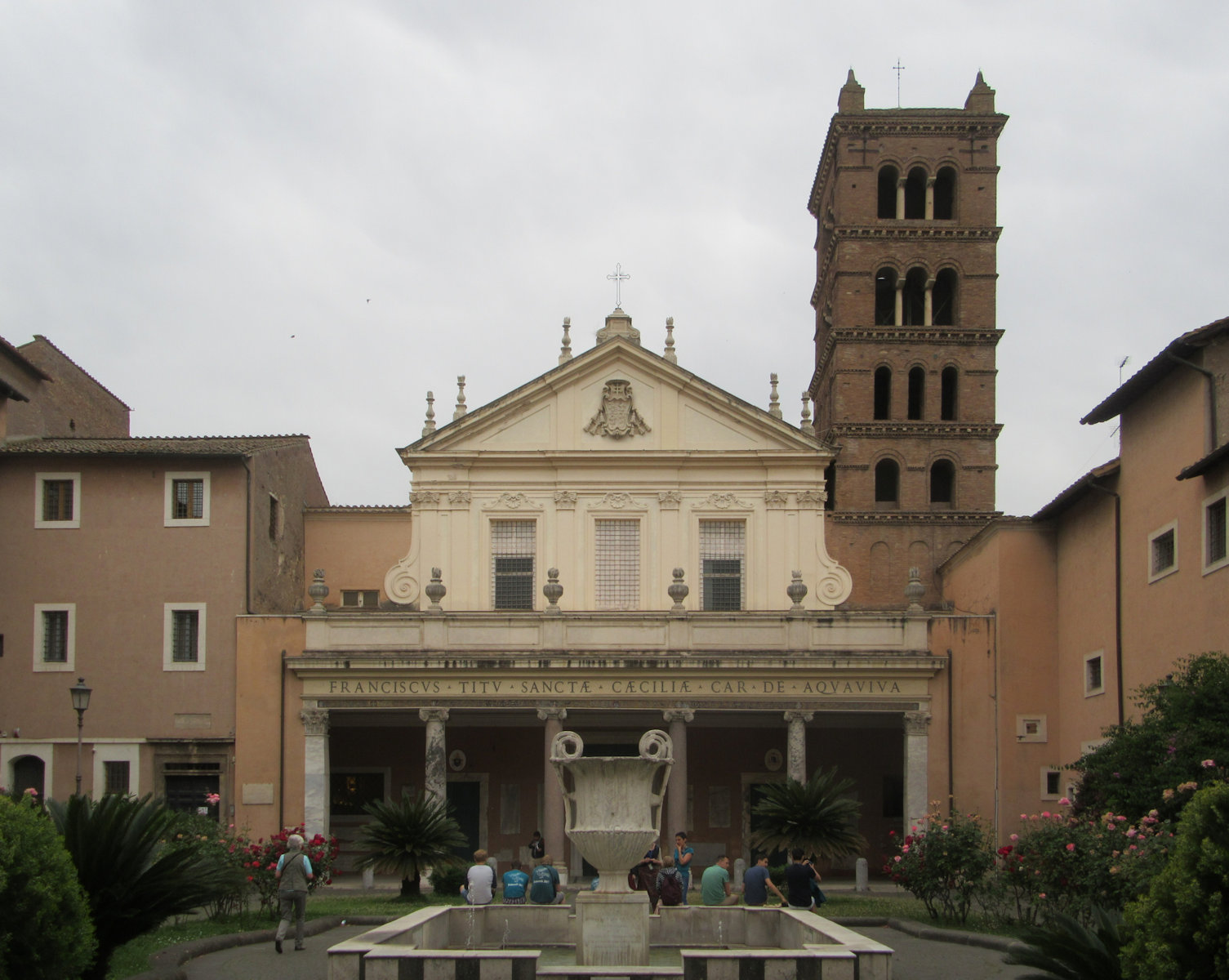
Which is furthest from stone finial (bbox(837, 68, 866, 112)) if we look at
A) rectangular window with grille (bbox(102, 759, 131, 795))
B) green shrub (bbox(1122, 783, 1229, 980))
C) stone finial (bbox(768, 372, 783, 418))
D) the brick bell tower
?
green shrub (bbox(1122, 783, 1229, 980))

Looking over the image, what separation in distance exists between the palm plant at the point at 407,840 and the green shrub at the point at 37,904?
40.4ft

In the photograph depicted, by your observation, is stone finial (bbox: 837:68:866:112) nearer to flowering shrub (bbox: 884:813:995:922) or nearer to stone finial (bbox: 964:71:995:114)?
stone finial (bbox: 964:71:995:114)

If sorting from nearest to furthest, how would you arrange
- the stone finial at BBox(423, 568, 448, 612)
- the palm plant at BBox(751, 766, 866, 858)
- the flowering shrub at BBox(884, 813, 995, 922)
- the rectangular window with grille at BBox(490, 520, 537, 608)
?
the flowering shrub at BBox(884, 813, 995, 922) → the palm plant at BBox(751, 766, 866, 858) → the stone finial at BBox(423, 568, 448, 612) → the rectangular window with grille at BBox(490, 520, 537, 608)

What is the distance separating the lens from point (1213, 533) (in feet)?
80.4

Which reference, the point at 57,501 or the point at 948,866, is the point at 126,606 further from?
the point at 948,866

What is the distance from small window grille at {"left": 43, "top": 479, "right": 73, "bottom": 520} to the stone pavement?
636 inches

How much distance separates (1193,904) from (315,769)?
924 inches

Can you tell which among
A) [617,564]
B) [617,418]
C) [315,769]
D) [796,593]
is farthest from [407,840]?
[617,418]

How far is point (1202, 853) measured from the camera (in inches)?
458

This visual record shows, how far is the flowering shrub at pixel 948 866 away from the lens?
72.8 feet

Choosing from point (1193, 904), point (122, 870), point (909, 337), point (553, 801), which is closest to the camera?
point (1193, 904)

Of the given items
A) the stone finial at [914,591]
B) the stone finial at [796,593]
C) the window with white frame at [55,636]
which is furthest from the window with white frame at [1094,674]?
the window with white frame at [55,636]

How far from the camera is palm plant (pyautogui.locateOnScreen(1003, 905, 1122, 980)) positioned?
13.4 metres

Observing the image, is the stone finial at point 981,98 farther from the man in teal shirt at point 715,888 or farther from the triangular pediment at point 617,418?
the man in teal shirt at point 715,888
